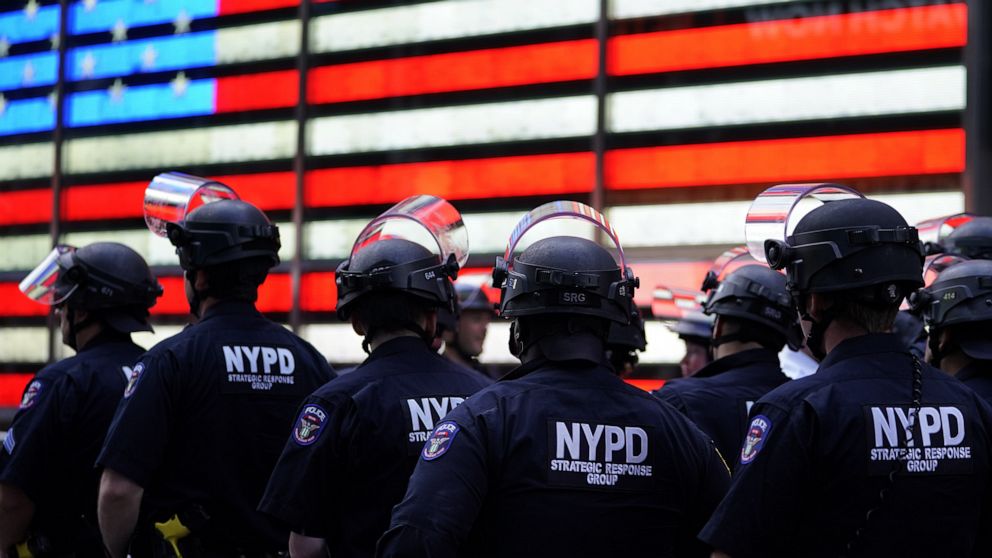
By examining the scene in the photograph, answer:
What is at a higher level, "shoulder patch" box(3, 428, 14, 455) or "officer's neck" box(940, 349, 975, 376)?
"officer's neck" box(940, 349, 975, 376)

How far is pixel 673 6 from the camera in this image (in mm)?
7711

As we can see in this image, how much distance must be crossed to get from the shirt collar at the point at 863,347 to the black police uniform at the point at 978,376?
1.05 m

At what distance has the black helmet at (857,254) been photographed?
8.84 feet

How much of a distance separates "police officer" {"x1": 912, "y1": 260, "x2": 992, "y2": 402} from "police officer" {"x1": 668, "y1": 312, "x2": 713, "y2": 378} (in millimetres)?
2476

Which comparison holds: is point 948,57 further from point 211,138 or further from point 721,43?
point 211,138

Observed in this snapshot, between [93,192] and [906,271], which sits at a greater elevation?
[93,192]

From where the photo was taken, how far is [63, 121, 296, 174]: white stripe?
918cm

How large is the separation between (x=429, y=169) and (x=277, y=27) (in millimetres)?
1774

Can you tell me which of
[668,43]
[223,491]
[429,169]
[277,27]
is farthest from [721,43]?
[223,491]

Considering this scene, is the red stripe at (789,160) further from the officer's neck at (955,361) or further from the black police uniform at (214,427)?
the black police uniform at (214,427)

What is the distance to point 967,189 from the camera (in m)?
6.64

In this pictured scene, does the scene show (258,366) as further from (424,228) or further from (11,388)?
(11,388)

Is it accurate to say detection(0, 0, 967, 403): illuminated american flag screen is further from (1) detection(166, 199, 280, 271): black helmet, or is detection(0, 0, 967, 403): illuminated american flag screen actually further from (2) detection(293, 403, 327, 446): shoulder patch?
(2) detection(293, 403, 327, 446): shoulder patch

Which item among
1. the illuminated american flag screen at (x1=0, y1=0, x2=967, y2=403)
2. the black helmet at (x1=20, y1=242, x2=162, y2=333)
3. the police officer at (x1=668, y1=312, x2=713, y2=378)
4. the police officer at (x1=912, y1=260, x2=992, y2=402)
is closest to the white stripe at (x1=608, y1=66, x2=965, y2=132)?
the illuminated american flag screen at (x1=0, y1=0, x2=967, y2=403)
